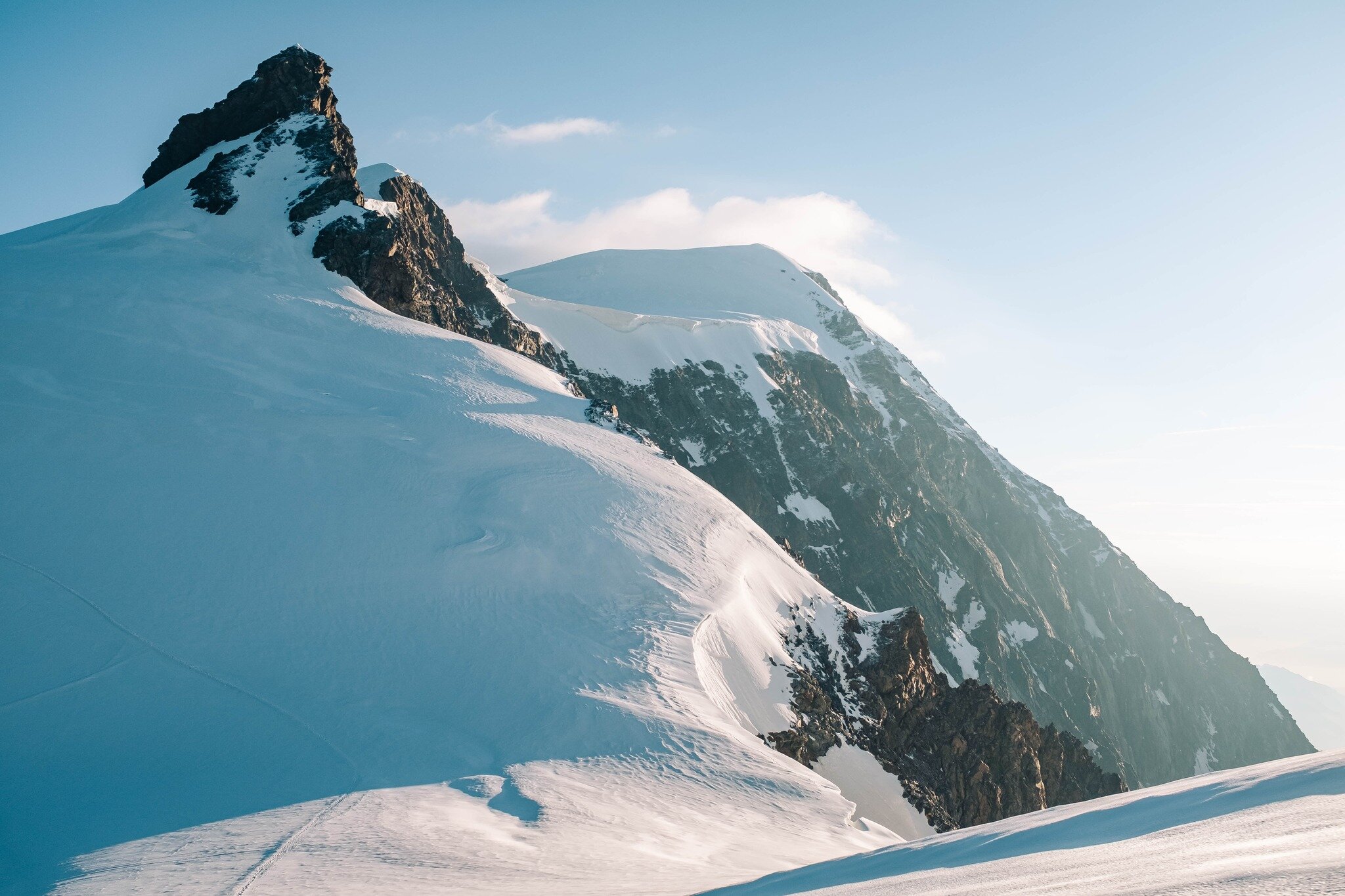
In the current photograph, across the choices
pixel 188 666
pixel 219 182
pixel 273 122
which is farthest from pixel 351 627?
pixel 273 122

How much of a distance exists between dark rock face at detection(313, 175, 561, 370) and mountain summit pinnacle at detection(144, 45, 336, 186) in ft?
26.1

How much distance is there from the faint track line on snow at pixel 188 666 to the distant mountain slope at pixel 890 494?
4997cm

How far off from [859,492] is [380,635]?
219 ft

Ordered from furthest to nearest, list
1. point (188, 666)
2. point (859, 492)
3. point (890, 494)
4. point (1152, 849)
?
1. point (890, 494)
2. point (859, 492)
3. point (188, 666)
4. point (1152, 849)

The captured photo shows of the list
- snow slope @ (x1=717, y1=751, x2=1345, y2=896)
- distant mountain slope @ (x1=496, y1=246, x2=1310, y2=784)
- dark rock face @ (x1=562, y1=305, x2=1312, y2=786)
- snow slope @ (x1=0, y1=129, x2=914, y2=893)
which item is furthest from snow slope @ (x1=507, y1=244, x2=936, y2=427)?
snow slope @ (x1=717, y1=751, x2=1345, y2=896)

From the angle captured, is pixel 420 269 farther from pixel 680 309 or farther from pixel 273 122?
pixel 680 309

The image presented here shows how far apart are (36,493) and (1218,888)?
2771 centimetres

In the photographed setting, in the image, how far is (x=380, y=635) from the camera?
20.5m

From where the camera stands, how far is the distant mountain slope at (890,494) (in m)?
76.8

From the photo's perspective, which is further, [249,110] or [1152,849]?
[249,110]

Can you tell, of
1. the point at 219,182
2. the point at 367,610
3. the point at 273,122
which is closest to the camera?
the point at 367,610

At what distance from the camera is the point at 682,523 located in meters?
31.9

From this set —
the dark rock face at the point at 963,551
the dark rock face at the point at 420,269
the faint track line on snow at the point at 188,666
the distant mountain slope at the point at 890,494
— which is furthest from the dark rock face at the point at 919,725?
the dark rock face at the point at 963,551

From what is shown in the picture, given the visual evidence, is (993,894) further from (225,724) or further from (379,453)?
(379,453)
